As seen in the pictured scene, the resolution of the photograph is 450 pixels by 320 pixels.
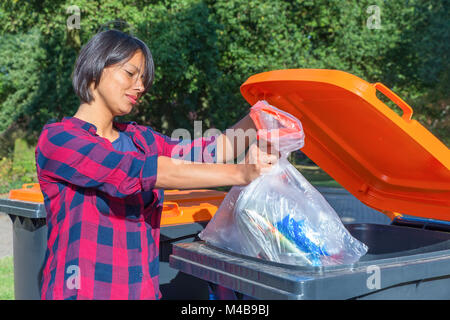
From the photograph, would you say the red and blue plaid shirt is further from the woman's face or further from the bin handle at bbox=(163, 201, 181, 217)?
the bin handle at bbox=(163, 201, 181, 217)

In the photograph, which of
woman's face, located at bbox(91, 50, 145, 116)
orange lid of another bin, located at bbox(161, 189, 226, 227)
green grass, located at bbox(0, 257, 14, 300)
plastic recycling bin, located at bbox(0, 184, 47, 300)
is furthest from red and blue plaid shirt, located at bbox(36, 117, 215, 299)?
green grass, located at bbox(0, 257, 14, 300)

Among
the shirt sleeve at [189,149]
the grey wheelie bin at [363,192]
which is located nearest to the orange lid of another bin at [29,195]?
the shirt sleeve at [189,149]

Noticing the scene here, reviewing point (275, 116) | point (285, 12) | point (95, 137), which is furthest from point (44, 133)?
point (285, 12)

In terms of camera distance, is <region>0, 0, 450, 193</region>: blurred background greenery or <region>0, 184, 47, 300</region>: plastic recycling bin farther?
<region>0, 0, 450, 193</region>: blurred background greenery

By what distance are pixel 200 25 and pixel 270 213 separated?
9.08 metres

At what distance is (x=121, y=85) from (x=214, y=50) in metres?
9.40

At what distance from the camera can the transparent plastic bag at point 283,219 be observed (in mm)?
1578

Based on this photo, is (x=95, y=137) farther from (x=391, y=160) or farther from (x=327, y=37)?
(x=327, y=37)

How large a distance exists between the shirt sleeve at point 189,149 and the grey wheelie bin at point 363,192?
0.88ft

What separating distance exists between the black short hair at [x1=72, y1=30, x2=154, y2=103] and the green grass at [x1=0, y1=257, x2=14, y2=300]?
3.11 metres

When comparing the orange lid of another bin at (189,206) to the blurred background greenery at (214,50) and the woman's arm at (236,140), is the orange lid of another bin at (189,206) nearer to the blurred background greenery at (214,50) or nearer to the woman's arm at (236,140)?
the woman's arm at (236,140)

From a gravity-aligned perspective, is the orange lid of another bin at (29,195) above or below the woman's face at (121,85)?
below

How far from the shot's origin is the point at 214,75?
11.2 m

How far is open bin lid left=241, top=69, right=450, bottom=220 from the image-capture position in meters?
1.55
